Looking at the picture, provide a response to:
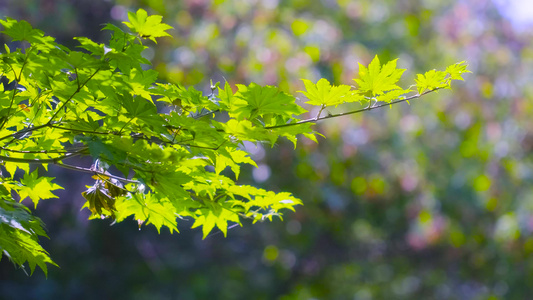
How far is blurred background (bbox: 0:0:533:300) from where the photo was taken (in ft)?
15.7

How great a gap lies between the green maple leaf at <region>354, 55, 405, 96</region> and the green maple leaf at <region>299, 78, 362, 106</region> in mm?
30

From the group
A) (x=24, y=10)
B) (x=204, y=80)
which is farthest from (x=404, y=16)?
(x=24, y=10)

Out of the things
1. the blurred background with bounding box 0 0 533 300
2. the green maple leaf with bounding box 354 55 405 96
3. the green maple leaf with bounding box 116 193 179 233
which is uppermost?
the blurred background with bounding box 0 0 533 300

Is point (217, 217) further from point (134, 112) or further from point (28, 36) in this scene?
point (28, 36)

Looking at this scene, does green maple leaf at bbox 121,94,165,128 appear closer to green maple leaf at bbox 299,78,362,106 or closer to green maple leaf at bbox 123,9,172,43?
green maple leaf at bbox 123,9,172,43

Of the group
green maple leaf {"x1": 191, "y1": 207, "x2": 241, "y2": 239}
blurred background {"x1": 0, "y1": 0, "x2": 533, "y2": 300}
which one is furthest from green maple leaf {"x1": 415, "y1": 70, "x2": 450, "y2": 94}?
blurred background {"x1": 0, "y1": 0, "x2": 533, "y2": 300}

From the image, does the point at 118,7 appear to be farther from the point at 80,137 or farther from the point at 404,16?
the point at 80,137

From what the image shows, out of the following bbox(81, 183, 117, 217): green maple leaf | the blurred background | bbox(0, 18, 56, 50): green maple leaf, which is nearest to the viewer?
bbox(0, 18, 56, 50): green maple leaf

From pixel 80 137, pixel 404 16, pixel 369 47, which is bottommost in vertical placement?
pixel 80 137

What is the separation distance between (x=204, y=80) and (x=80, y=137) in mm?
3818

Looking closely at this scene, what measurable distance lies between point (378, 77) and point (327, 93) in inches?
3.9

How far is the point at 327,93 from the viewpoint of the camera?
1.03 metres

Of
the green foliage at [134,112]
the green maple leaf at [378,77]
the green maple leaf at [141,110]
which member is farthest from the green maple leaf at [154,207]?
the green maple leaf at [378,77]

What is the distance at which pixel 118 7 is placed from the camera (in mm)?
4859
